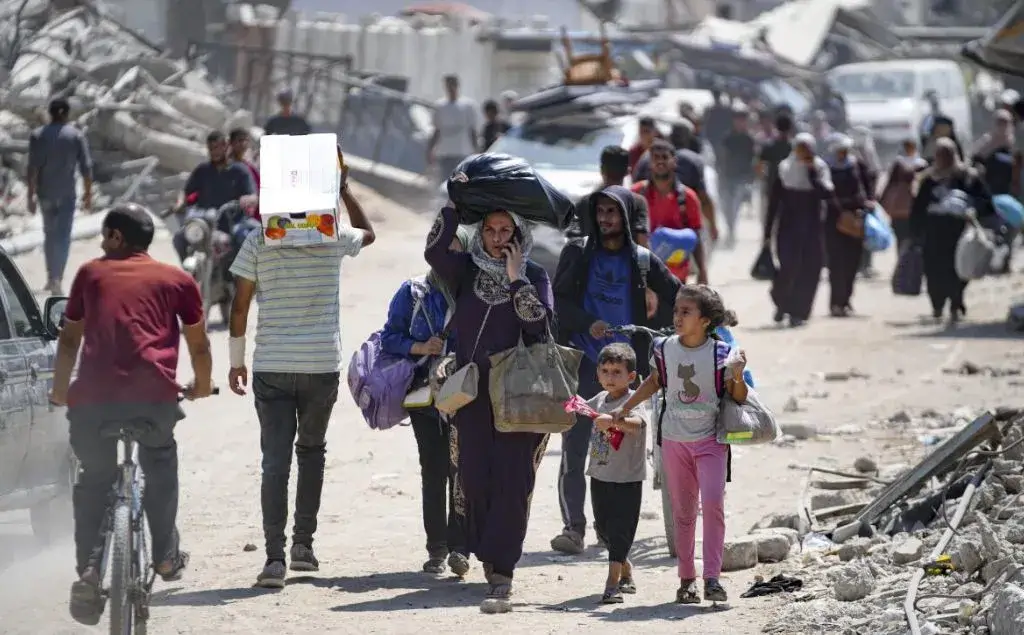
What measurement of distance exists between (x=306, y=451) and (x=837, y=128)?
30165mm

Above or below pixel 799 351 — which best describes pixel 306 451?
above

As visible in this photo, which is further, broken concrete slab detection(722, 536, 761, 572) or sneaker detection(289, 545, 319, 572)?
broken concrete slab detection(722, 536, 761, 572)

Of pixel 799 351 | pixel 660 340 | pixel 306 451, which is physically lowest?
pixel 799 351

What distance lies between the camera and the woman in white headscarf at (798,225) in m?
18.2

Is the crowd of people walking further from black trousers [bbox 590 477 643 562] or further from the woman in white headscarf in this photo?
the woman in white headscarf

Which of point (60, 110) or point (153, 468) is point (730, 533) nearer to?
point (153, 468)

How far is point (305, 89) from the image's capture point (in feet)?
98.1

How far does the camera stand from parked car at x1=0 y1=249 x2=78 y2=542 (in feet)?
27.3

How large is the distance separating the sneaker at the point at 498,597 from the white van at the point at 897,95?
104 ft


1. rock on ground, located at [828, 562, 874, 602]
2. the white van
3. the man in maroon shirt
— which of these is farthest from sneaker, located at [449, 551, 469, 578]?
the white van

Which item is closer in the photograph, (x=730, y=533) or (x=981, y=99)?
(x=730, y=533)

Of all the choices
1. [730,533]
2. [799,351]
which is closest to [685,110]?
[799,351]

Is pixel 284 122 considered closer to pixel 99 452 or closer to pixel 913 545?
pixel 913 545

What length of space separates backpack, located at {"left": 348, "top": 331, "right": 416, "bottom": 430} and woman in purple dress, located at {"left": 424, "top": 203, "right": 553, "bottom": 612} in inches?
12.9
